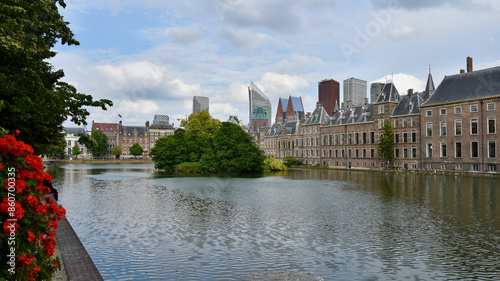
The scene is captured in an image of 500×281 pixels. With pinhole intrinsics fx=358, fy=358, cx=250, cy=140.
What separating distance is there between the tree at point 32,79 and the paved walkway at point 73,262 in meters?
4.81

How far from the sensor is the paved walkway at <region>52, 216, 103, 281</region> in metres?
10.3

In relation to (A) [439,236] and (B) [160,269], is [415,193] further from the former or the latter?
(B) [160,269]

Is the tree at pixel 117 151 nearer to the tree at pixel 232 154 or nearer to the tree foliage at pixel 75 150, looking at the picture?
the tree foliage at pixel 75 150

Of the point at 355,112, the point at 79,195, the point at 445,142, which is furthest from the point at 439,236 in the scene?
the point at 355,112

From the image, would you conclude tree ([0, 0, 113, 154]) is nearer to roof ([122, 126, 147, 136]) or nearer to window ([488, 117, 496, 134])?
window ([488, 117, 496, 134])

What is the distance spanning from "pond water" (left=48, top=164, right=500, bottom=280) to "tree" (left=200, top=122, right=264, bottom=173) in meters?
40.5

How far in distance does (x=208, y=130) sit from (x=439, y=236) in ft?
265

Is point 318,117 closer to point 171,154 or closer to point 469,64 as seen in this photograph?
point 469,64

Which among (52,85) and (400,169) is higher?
(52,85)

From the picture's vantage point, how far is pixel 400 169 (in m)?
70.4

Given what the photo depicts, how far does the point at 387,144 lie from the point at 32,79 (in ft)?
236

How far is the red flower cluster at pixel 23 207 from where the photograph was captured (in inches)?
259

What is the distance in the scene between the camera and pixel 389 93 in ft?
252

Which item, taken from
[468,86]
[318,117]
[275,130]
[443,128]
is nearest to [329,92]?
[275,130]
